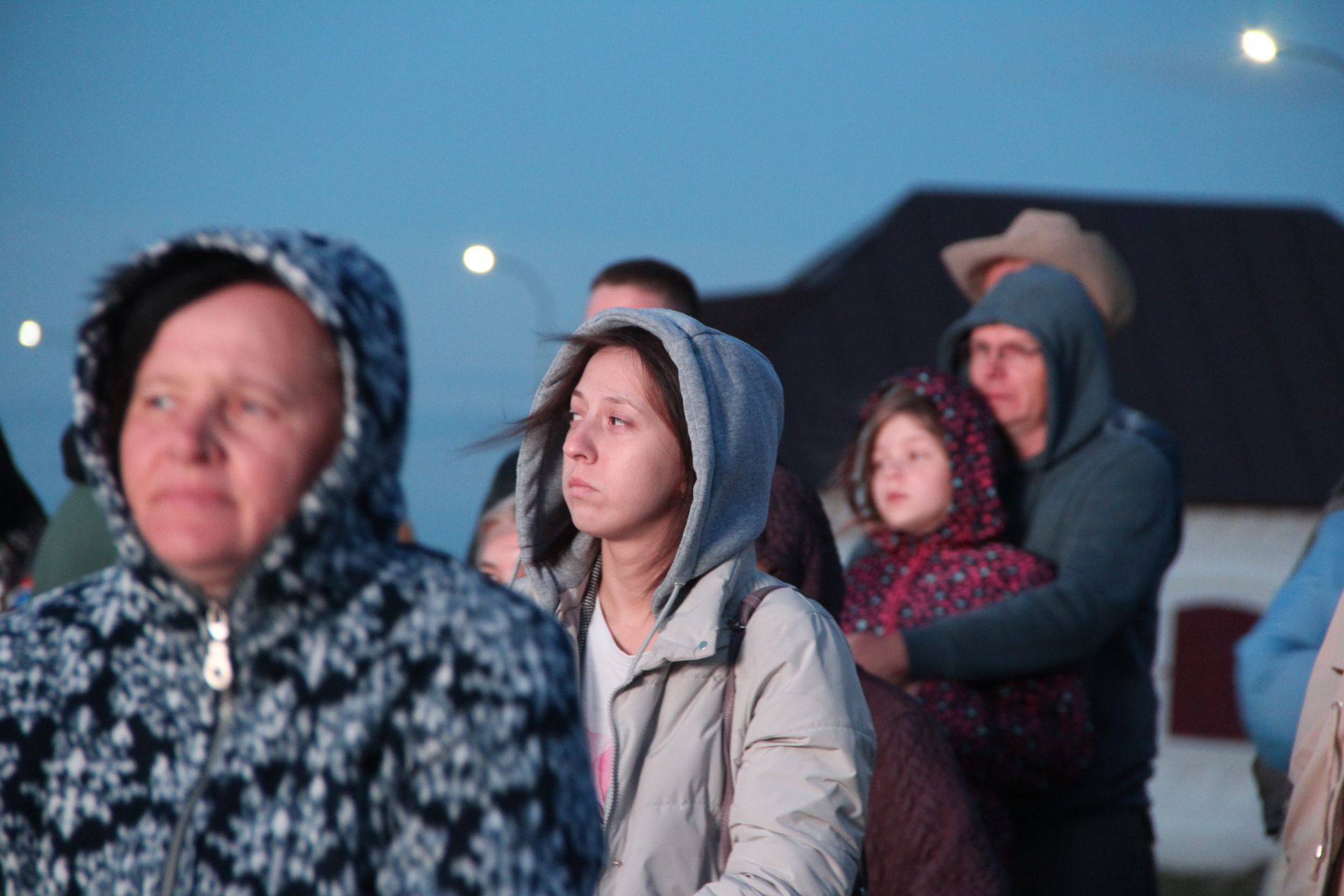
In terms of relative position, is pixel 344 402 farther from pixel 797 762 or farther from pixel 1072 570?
pixel 1072 570

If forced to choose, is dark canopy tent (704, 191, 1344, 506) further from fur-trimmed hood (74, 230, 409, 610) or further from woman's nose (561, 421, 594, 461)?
fur-trimmed hood (74, 230, 409, 610)

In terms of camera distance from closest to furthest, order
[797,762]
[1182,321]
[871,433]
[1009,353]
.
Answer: [797,762], [871,433], [1009,353], [1182,321]

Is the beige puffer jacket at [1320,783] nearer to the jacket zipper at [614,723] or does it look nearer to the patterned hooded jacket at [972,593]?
the patterned hooded jacket at [972,593]

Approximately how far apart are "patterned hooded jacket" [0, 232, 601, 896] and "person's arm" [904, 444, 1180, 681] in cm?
213

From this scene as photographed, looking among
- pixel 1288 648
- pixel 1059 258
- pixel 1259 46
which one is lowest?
pixel 1288 648

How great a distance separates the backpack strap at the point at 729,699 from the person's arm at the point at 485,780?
0.85 m

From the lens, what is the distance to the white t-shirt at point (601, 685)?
2.37 meters

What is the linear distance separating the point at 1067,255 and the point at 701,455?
2.59 metres

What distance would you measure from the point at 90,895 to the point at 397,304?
0.66m

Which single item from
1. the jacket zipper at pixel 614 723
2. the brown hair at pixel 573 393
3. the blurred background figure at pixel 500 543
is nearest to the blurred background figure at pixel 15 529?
the blurred background figure at pixel 500 543

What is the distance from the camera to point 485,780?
1.42 meters

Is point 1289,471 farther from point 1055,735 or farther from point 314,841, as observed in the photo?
point 314,841

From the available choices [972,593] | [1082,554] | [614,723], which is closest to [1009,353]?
[1082,554]

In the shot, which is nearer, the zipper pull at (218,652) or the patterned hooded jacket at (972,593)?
the zipper pull at (218,652)
